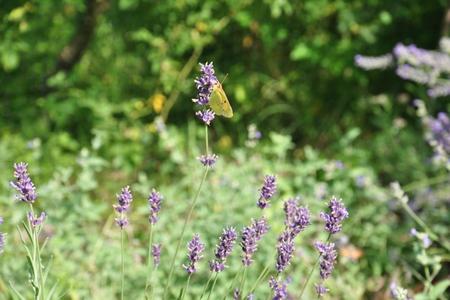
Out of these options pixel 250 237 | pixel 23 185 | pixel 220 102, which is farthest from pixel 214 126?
pixel 23 185

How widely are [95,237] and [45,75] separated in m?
1.11

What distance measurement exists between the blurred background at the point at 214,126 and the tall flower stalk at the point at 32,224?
1.10 metres

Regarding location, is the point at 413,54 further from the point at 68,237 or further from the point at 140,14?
the point at 68,237

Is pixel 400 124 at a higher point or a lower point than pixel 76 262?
lower

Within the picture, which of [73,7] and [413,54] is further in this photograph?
[73,7]

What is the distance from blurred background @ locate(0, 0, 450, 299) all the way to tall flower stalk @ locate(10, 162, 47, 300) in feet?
3.61

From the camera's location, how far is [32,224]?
5.63ft

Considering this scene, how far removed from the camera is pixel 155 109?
4.60 metres

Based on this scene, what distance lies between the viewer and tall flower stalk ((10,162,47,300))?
1.66 metres

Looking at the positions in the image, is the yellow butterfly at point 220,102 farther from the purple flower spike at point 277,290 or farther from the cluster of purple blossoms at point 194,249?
the purple flower spike at point 277,290

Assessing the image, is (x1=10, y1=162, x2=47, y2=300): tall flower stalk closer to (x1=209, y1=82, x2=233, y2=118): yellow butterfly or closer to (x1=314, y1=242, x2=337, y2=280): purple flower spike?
(x1=209, y1=82, x2=233, y2=118): yellow butterfly

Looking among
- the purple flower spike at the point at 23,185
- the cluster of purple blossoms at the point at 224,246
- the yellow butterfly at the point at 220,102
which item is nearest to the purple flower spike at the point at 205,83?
the yellow butterfly at the point at 220,102

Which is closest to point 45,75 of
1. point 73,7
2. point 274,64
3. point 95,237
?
point 73,7

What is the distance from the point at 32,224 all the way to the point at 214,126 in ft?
10.7
